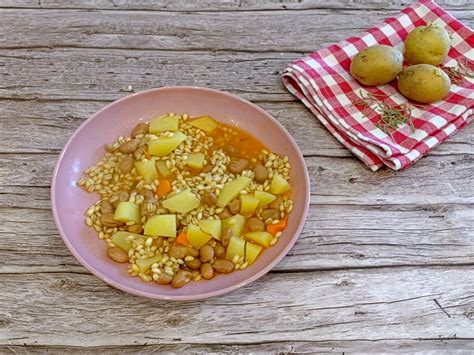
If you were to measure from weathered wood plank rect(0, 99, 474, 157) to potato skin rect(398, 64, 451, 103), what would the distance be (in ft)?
0.36

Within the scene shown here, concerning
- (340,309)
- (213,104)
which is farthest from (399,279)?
(213,104)

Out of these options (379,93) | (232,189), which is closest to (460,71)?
(379,93)

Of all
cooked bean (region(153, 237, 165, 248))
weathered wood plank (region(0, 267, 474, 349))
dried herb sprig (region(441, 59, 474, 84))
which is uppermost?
dried herb sprig (region(441, 59, 474, 84))

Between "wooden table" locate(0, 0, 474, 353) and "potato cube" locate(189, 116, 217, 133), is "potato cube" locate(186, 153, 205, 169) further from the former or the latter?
"wooden table" locate(0, 0, 474, 353)

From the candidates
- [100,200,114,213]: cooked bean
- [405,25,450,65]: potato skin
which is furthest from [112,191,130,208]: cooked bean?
[405,25,450,65]: potato skin

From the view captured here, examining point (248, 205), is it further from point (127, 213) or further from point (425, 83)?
point (425, 83)

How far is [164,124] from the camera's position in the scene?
4.00 ft

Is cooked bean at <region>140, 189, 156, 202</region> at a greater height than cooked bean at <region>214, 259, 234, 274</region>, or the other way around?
cooked bean at <region>140, 189, 156, 202</region>

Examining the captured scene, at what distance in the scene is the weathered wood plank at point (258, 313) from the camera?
965 millimetres

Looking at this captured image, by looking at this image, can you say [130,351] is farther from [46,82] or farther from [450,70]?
[450,70]

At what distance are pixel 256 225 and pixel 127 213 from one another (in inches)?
9.3

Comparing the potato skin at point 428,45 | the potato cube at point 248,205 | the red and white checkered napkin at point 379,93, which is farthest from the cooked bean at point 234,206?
the potato skin at point 428,45

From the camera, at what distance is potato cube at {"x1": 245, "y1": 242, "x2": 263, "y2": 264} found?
1.02 m

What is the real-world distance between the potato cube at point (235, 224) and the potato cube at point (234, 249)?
0.09 feet
